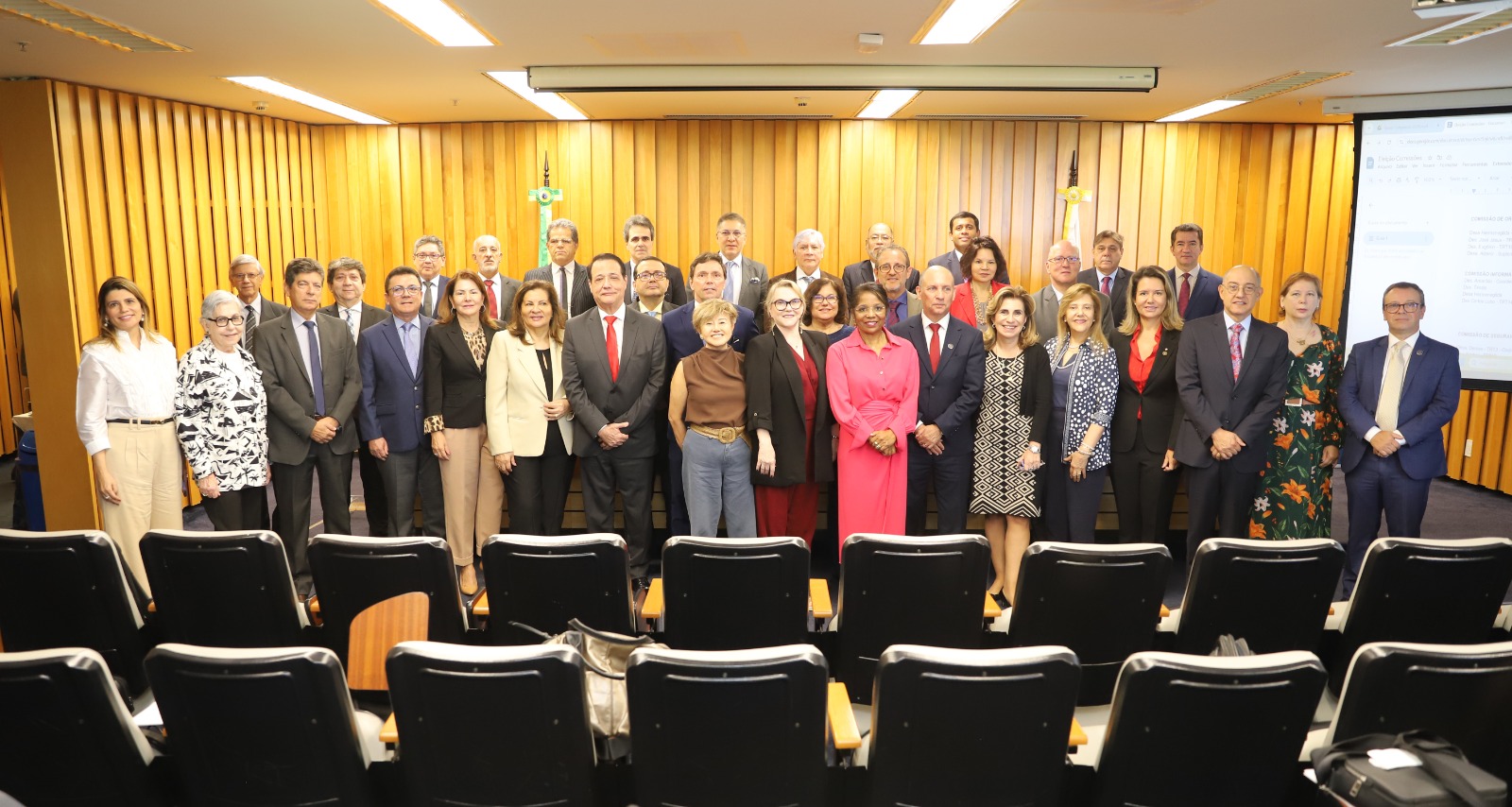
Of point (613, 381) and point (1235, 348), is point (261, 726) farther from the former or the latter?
point (1235, 348)

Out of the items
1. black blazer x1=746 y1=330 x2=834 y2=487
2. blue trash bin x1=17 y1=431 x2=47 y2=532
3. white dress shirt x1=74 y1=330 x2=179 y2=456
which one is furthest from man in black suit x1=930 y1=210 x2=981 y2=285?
blue trash bin x1=17 y1=431 x2=47 y2=532

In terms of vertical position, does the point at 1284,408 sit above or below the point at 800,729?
above

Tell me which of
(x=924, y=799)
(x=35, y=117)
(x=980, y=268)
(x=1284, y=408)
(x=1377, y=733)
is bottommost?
(x=924, y=799)

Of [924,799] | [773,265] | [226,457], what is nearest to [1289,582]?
[924,799]

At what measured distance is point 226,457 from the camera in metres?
4.86

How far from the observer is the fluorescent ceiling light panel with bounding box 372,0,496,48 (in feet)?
15.6

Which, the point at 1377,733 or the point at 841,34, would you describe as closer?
the point at 1377,733

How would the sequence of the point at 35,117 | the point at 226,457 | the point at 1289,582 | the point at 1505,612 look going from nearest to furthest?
the point at 1289,582 < the point at 1505,612 < the point at 226,457 < the point at 35,117

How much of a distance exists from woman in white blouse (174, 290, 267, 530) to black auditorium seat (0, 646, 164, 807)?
2.58m

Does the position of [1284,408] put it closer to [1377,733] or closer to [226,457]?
[1377,733]

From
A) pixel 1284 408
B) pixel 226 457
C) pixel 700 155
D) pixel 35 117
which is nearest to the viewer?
pixel 226 457

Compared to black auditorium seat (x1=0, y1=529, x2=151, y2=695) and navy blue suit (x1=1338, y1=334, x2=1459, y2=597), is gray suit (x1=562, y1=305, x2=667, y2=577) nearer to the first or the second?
black auditorium seat (x1=0, y1=529, x2=151, y2=695)

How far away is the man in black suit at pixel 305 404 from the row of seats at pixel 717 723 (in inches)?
112

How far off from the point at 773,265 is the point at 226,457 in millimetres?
5936
